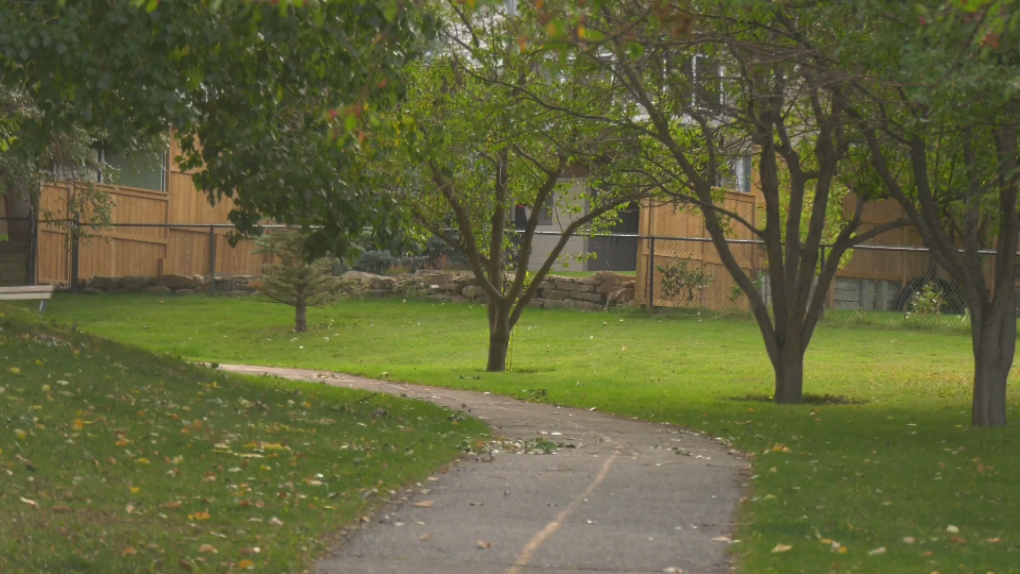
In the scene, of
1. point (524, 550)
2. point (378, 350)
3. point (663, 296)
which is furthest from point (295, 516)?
point (663, 296)

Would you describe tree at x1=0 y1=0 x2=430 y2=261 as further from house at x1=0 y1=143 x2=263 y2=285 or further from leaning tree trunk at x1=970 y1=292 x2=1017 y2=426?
house at x1=0 y1=143 x2=263 y2=285

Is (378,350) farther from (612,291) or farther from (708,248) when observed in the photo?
(708,248)

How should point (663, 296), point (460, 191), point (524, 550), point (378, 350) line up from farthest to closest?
point (663, 296) < point (378, 350) < point (460, 191) < point (524, 550)

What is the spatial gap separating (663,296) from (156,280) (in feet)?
38.7

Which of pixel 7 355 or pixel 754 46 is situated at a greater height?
pixel 754 46

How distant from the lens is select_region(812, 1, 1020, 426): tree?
26.4ft

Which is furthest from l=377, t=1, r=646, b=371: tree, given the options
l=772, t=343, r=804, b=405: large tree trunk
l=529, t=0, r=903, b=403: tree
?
l=772, t=343, r=804, b=405: large tree trunk

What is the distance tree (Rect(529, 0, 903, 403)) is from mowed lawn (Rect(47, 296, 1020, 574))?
1481 mm

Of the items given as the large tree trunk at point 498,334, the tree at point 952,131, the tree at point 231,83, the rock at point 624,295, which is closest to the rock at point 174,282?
the rock at point 624,295

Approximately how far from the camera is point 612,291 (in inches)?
1070

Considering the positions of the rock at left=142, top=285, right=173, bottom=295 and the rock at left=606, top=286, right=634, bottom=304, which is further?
the rock at left=142, top=285, right=173, bottom=295

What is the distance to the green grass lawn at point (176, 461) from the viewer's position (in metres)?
6.11

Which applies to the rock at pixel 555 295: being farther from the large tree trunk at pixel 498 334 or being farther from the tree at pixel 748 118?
the tree at pixel 748 118

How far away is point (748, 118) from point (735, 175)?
12.1 ft
